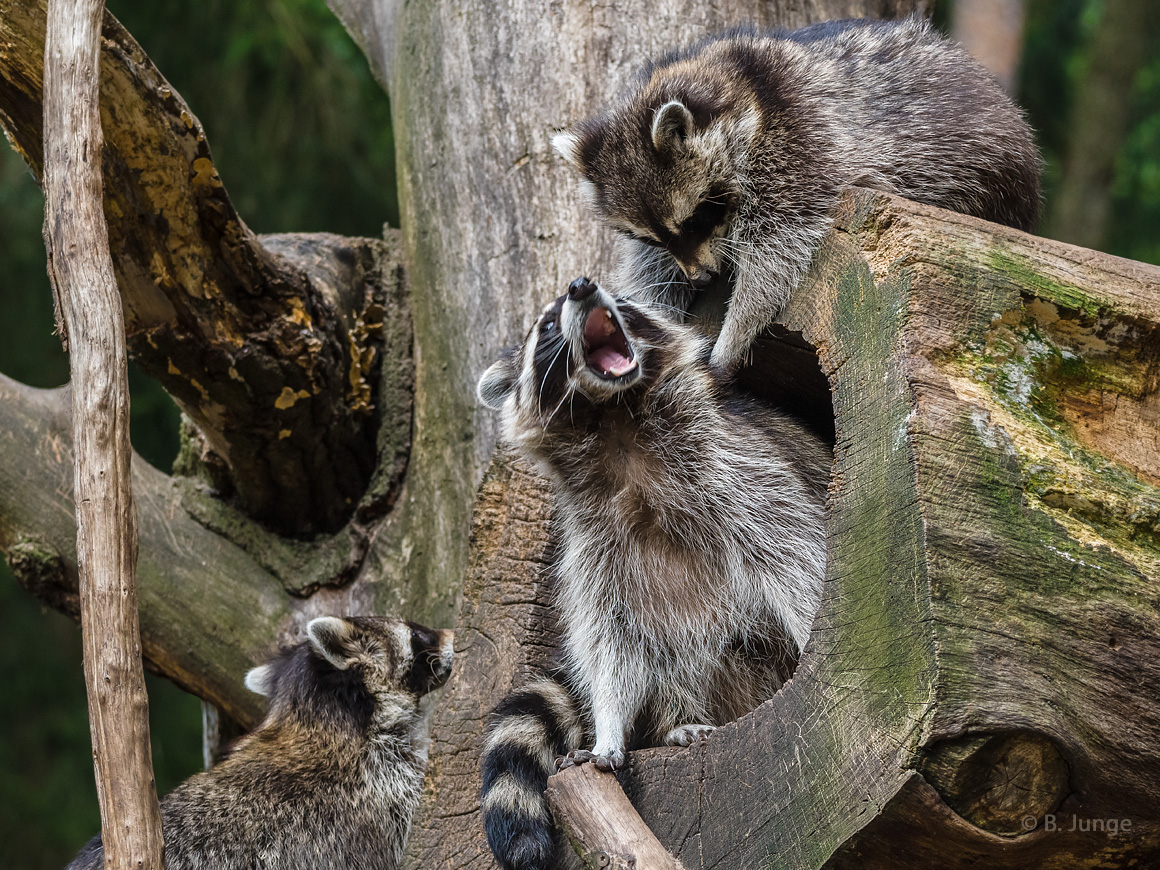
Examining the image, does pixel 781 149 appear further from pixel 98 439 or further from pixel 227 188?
pixel 227 188

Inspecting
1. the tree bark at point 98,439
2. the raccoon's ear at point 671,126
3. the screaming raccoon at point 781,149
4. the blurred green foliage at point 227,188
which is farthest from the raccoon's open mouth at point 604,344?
the blurred green foliage at point 227,188

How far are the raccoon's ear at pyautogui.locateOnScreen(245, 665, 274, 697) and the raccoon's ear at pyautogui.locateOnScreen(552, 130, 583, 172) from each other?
1522 mm

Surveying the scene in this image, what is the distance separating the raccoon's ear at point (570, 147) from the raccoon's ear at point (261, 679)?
59.9 inches

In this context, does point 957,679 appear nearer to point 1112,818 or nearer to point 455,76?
point 1112,818

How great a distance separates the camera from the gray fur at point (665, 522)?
2006mm

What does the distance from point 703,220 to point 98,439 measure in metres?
1.25

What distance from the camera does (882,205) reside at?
5.45 feet

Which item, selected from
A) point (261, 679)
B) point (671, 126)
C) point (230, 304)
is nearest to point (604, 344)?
point (671, 126)

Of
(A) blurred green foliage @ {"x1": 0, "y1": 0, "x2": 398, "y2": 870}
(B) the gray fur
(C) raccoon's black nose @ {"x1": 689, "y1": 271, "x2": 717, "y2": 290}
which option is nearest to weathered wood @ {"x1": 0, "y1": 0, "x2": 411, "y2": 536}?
(B) the gray fur

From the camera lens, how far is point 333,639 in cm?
276

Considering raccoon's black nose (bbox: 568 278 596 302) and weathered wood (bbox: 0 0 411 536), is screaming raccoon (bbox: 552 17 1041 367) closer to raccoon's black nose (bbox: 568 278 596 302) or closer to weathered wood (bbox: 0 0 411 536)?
raccoon's black nose (bbox: 568 278 596 302)

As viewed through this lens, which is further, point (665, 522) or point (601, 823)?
point (665, 522)

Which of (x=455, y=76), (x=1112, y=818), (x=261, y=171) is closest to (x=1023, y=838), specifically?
(x=1112, y=818)

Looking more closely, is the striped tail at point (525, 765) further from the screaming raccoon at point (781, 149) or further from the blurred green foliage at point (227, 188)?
the blurred green foliage at point (227, 188)
